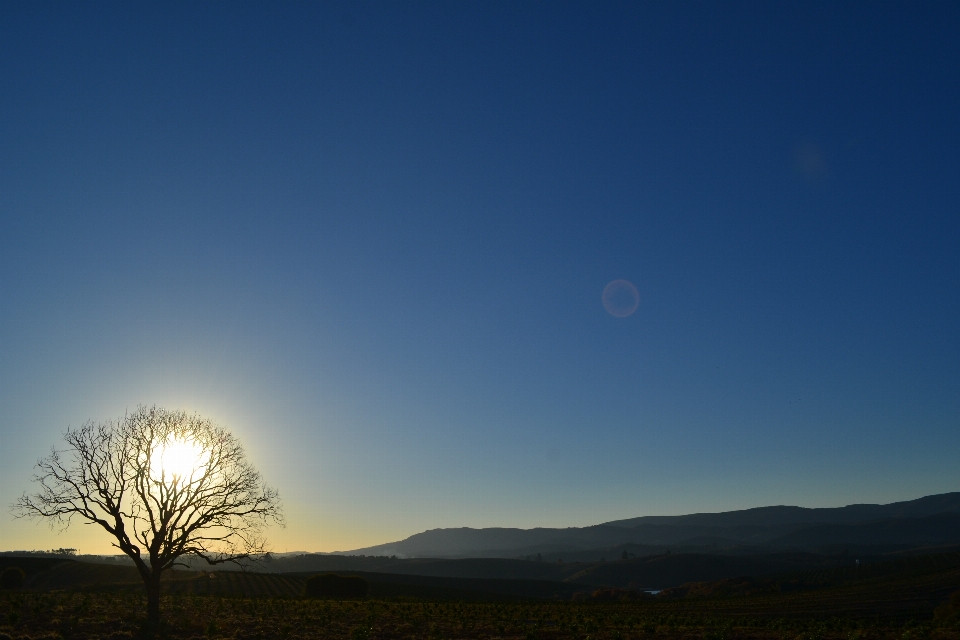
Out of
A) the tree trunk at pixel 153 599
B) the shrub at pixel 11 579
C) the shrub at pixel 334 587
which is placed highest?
the tree trunk at pixel 153 599

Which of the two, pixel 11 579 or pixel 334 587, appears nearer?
pixel 334 587

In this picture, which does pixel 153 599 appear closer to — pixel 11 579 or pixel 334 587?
pixel 334 587

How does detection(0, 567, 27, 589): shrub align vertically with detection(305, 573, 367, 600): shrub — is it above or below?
above

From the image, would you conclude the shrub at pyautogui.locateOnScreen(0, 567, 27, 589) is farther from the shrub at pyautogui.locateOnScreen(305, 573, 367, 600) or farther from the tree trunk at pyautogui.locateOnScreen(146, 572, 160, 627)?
the tree trunk at pyautogui.locateOnScreen(146, 572, 160, 627)

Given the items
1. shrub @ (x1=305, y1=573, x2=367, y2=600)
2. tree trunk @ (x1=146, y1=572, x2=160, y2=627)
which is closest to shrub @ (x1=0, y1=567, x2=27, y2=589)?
shrub @ (x1=305, y1=573, x2=367, y2=600)

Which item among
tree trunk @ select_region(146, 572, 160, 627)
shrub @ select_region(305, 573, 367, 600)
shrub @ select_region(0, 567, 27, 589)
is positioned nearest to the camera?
tree trunk @ select_region(146, 572, 160, 627)

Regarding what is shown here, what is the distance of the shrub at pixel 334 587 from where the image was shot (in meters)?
68.5

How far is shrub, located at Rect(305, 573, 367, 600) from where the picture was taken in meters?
68.5

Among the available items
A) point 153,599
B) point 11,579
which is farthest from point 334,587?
point 153,599

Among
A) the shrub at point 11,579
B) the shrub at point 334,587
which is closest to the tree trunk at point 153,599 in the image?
the shrub at point 334,587

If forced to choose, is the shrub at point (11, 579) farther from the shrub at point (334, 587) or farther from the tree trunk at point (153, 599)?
the tree trunk at point (153, 599)

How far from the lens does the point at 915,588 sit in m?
87.2

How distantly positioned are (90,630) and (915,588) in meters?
102

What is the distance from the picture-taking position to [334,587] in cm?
6919
